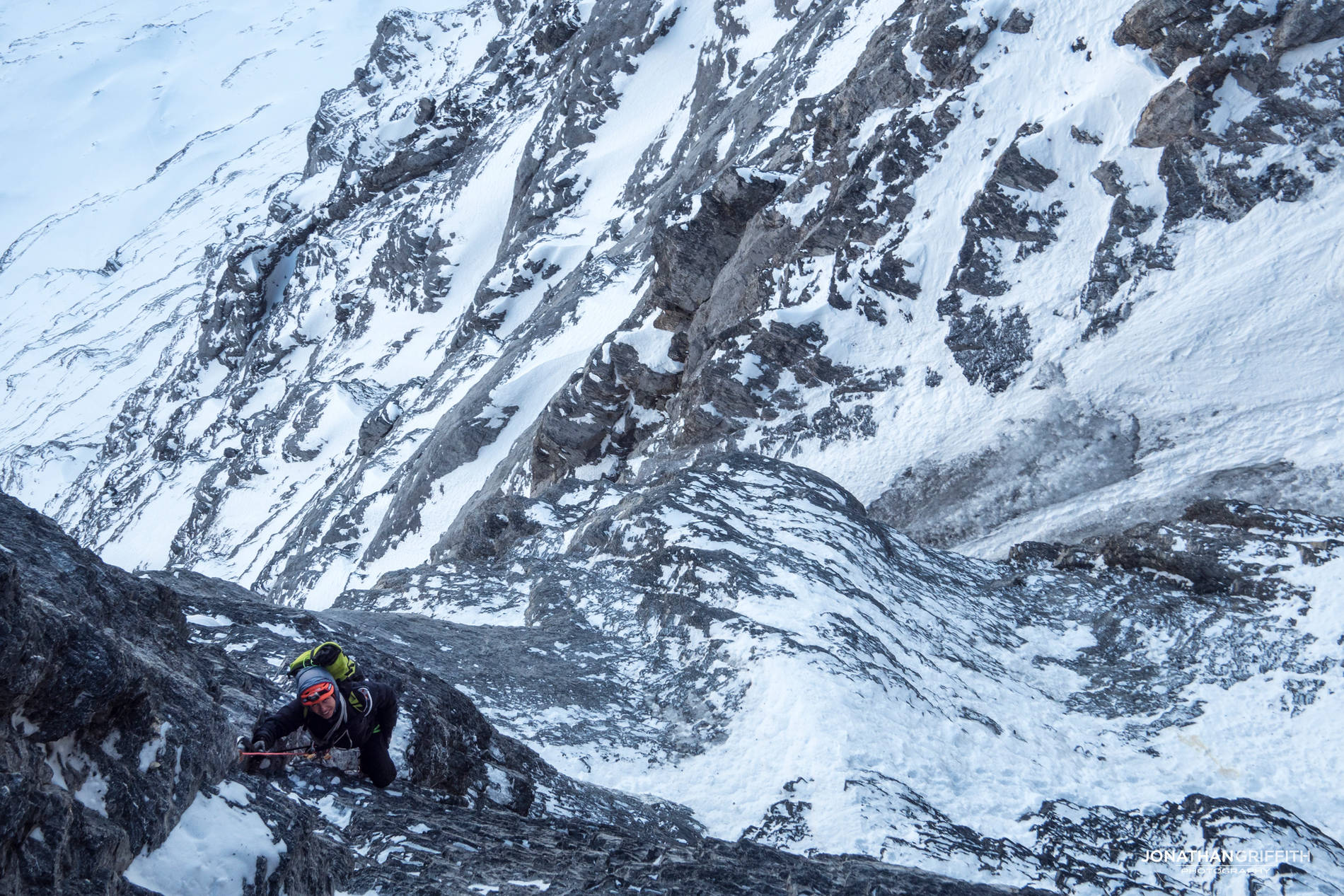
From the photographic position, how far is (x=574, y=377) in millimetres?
39719

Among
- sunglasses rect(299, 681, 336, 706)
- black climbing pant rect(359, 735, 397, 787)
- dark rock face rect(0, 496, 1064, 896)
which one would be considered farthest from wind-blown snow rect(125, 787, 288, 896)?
black climbing pant rect(359, 735, 397, 787)

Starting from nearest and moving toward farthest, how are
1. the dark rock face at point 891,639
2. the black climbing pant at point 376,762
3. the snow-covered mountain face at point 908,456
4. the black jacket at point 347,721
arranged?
the black jacket at point 347,721
the black climbing pant at point 376,762
the dark rock face at point 891,639
the snow-covered mountain face at point 908,456

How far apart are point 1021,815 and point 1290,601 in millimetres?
8066

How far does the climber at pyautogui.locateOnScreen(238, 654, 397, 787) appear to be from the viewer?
856 cm

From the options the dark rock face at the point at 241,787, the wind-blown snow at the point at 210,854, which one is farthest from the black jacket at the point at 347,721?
the wind-blown snow at the point at 210,854

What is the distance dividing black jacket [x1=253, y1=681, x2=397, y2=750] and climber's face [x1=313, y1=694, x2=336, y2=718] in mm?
71

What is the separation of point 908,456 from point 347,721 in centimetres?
2308

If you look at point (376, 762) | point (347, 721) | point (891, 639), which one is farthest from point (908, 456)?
point (347, 721)

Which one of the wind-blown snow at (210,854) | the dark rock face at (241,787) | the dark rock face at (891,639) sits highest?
the dark rock face at (891,639)

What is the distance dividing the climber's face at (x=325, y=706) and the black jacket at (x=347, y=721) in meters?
0.07

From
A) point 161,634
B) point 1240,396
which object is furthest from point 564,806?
point 1240,396

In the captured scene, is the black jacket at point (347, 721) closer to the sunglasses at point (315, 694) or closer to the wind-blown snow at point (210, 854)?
the sunglasses at point (315, 694)

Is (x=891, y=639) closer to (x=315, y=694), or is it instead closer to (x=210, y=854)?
(x=315, y=694)

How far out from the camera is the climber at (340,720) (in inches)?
337
